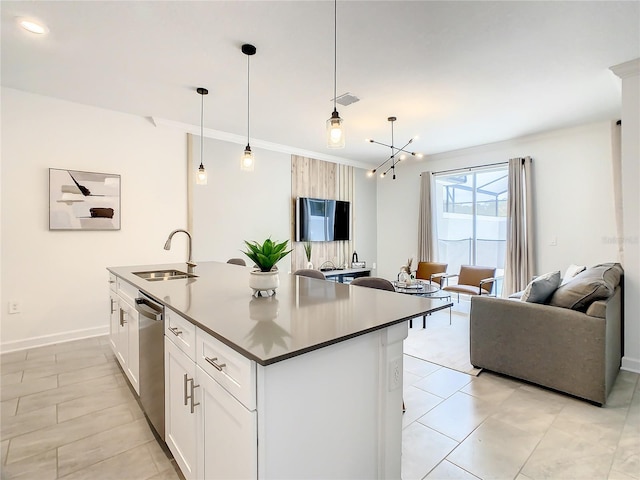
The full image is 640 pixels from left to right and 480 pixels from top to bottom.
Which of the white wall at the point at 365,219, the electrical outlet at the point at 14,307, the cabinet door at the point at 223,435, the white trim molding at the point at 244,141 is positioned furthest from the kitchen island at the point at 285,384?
the white wall at the point at 365,219

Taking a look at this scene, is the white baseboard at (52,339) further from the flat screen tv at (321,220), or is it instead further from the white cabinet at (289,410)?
the flat screen tv at (321,220)

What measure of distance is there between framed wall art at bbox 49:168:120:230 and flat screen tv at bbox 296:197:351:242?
2.70 metres

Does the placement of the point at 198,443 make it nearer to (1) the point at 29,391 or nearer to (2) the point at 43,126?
(1) the point at 29,391

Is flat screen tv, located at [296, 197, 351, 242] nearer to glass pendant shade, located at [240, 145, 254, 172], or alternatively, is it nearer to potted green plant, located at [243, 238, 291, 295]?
glass pendant shade, located at [240, 145, 254, 172]

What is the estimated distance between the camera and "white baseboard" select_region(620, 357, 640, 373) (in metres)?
2.79

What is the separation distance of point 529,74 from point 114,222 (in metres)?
4.63

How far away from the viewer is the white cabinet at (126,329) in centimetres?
214

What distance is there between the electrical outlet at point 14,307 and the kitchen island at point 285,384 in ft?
9.29

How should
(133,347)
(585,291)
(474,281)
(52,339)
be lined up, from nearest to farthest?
(133,347), (585,291), (52,339), (474,281)

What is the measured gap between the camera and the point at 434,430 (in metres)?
2.00

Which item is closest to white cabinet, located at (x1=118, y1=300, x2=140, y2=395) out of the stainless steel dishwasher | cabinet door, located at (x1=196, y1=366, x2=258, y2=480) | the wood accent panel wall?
the stainless steel dishwasher

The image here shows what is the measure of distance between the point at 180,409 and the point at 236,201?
3634mm

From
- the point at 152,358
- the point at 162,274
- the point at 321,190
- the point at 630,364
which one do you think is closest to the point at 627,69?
the point at 630,364

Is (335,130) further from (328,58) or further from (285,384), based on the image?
(285,384)
